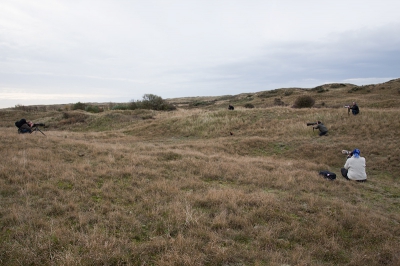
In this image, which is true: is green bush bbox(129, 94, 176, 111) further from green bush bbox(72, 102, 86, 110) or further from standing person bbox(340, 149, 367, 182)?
standing person bbox(340, 149, 367, 182)

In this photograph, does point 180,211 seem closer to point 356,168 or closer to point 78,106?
point 356,168

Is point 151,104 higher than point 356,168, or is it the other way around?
point 151,104

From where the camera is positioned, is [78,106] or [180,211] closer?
[180,211]

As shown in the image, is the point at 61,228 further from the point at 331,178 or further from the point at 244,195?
the point at 331,178

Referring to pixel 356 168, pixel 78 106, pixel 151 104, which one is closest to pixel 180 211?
pixel 356 168

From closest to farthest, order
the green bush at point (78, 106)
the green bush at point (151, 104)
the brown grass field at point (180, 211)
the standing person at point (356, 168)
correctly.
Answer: the brown grass field at point (180, 211), the standing person at point (356, 168), the green bush at point (151, 104), the green bush at point (78, 106)

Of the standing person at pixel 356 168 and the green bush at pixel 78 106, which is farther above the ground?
the green bush at pixel 78 106

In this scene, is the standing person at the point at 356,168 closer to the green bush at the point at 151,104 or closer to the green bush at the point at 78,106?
the green bush at the point at 151,104

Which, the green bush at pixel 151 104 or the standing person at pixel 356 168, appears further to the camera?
the green bush at pixel 151 104

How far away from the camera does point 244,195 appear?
6.55 meters

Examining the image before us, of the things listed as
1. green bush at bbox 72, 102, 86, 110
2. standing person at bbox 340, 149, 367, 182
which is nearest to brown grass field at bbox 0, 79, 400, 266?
standing person at bbox 340, 149, 367, 182

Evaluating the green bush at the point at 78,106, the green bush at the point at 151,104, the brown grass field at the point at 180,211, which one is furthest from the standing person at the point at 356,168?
the green bush at the point at 78,106

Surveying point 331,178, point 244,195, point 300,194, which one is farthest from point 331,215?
point 331,178

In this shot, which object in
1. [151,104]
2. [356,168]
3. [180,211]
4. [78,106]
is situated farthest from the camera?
[78,106]
